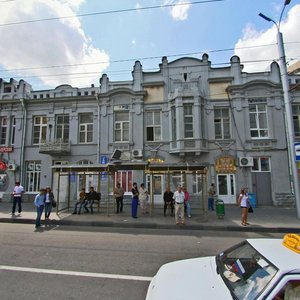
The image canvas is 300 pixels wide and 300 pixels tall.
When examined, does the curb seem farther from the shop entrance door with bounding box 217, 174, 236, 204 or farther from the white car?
the white car

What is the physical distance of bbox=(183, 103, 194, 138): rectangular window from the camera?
62.0ft

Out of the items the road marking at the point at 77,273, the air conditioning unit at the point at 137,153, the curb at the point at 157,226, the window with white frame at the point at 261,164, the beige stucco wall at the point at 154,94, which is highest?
the beige stucco wall at the point at 154,94

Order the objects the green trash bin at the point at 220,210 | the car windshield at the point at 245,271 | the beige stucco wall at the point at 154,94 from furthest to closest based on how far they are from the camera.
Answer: the beige stucco wall at the point at 154,94
the green trash bin at the point at 220,210
the car windshield at the point at 245,271

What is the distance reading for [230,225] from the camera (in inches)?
434

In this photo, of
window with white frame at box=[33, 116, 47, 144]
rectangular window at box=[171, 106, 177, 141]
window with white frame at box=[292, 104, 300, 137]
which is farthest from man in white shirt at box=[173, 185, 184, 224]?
window with white frame at box=[33, 116, 47, 144]

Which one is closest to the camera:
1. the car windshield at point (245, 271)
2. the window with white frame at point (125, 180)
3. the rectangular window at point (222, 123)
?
the car windshield at point (245, 271)

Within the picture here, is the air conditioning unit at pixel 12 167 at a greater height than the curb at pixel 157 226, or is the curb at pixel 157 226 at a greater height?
the air conditioning unit at pixel 12 167

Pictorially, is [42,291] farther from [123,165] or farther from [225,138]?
[225,138]

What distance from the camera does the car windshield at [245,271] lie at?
8.34 ft

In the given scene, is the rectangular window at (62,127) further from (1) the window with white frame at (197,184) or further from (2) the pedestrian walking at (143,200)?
(1) the window with white frame at (197,184)

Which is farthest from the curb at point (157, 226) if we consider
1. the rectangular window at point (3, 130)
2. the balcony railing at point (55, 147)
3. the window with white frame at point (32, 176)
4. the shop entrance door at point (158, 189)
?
the rectangular window at point (3, 130)

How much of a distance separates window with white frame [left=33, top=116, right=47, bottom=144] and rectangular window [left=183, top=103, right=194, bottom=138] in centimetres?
1201

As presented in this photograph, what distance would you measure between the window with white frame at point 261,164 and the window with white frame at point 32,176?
56.5 ft

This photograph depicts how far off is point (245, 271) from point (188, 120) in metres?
16.6
